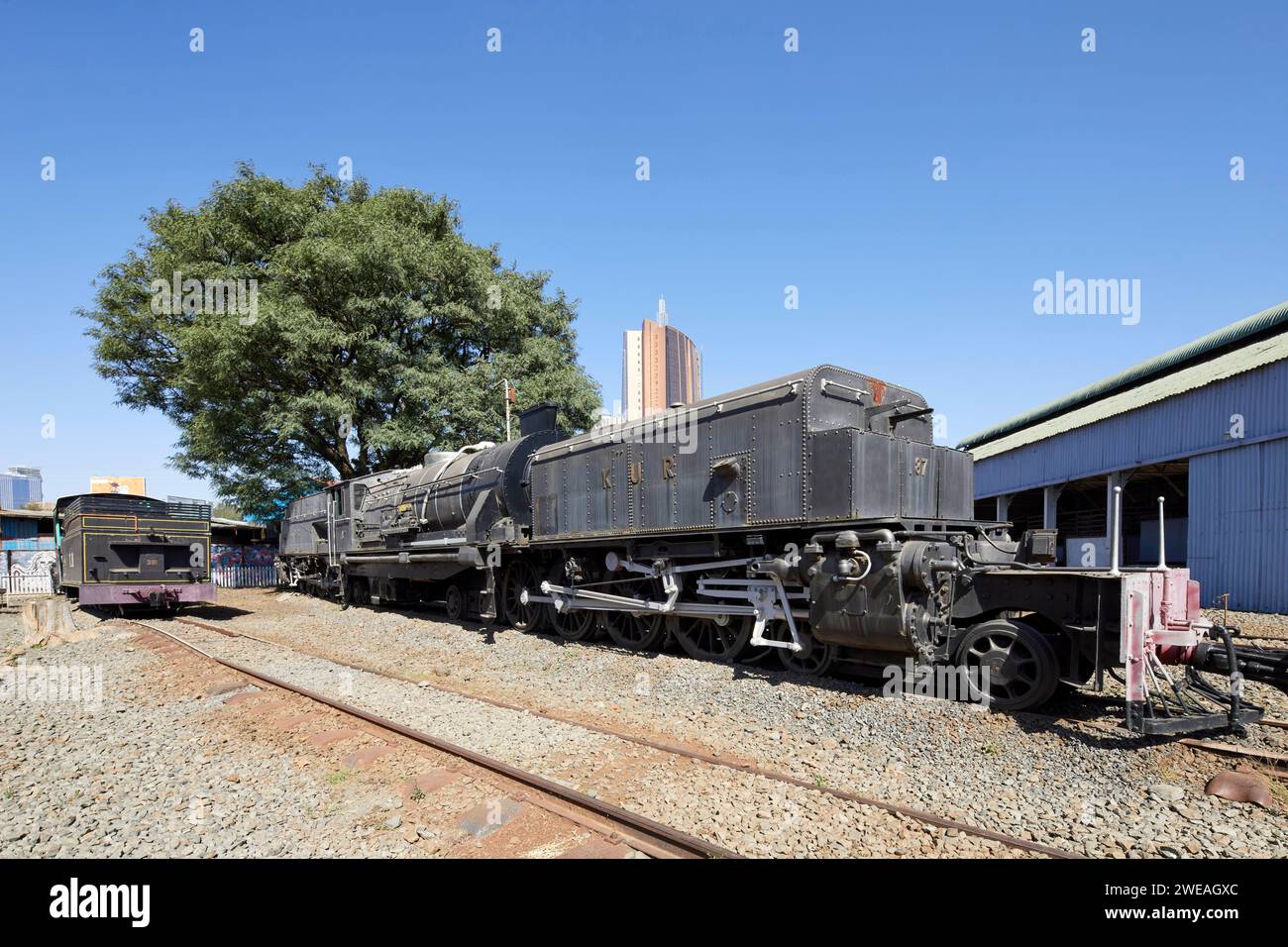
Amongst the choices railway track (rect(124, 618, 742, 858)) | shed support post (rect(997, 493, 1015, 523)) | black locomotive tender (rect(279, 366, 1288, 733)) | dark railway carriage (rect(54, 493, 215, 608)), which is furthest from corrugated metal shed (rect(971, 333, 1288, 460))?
dark railway carriage (rect(54, 493, 215, 608))

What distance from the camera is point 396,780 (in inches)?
210

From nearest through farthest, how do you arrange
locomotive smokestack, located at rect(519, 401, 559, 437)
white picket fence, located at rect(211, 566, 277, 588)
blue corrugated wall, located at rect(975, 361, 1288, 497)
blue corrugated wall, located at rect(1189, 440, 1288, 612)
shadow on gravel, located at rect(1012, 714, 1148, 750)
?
Result: shadow on gravel, located at rect(1012, 714, 1148, 750) < locomotive smokestack, located at rect(519, 401, 559, 437) < blue corrugated wall, located at rect(1189, 440, 1288, 612) < blue corrugated wall, located at rect(975, 361, 1288, 497) < white picket fence, located at rect(211, 566, 277, 588)

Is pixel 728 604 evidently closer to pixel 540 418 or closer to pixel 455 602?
pixel 540 418

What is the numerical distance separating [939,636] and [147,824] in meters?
7.28

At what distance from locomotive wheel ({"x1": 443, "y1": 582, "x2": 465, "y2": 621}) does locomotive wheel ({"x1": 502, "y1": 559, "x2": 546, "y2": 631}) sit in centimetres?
185

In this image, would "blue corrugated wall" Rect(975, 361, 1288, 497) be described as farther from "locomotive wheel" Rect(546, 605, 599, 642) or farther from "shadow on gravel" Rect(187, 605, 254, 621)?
"shadow on gravel" Rect(187, 605, 254, 621)

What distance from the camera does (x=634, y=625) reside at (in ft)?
35.7

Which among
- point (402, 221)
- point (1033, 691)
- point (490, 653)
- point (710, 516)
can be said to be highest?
point (402, 221)

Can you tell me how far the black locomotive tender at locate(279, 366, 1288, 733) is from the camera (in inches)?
233

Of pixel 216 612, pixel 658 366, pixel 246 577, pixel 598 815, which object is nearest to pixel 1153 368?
pixel 598 815

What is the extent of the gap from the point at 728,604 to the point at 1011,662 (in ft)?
11.8
